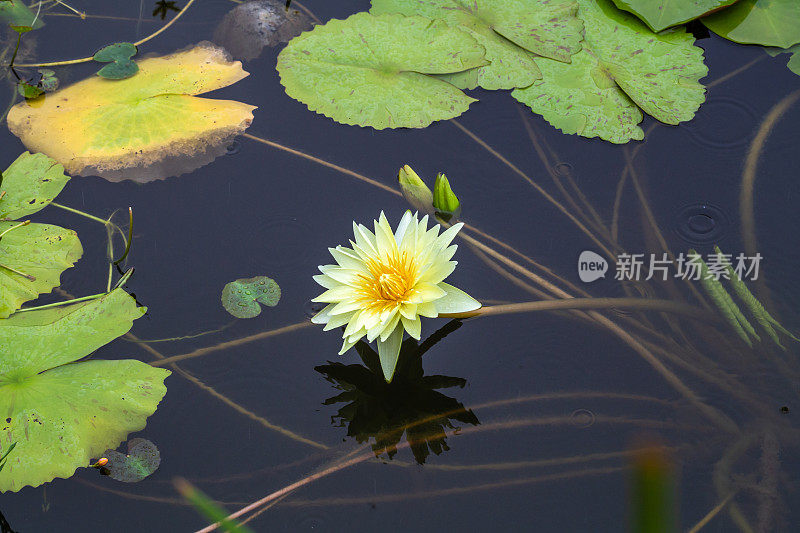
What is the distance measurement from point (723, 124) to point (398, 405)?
1.84 m

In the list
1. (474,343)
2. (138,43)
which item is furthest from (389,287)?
(138,43)

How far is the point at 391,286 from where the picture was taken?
80.7 inches

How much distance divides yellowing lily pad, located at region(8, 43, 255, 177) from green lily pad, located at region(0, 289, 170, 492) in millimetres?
718

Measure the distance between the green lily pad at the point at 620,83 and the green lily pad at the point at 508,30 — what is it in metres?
0.06

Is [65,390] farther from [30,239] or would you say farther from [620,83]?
[620,83]

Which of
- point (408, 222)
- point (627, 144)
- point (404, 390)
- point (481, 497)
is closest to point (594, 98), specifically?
point (627, 144)

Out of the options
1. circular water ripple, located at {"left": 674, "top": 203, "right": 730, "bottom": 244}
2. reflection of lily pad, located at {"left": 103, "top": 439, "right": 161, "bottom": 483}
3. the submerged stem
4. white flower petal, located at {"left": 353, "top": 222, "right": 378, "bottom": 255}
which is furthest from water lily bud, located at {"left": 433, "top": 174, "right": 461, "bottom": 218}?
the submerged stem

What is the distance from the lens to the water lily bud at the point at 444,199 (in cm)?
242

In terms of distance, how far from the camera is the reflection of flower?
6.72 ft

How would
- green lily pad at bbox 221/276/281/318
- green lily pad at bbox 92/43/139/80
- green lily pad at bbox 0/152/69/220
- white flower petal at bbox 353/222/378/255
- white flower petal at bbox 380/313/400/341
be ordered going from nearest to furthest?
1. white flower petal at bbox 380/313/400/341
2. white flower petal at bbox 353/222/378/255
3. green lily pad at bbox 221/276/281/318
4. green lily pad at bbox 0/152/69/220
5. green lily pad at bbox 92/43/139/80

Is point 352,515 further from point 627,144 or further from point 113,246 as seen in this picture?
point 627,144

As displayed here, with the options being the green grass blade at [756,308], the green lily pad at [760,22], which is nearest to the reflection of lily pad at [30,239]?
the green grass blade at [756,308]

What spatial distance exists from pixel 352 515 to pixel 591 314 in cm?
107

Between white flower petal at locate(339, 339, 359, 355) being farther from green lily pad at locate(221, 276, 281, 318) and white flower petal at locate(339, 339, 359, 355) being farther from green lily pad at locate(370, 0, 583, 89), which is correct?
green lily pad at locate(370, 0, 583, 89)
